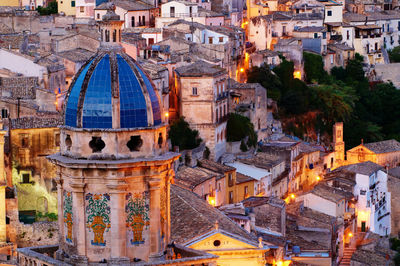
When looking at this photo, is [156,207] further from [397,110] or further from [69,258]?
[397,110]

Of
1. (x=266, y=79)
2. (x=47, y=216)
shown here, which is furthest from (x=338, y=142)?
(x=47, y=216)

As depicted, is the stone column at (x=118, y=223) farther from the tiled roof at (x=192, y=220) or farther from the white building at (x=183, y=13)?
the white building at (x=183, y=13)

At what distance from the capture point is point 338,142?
69062 mm

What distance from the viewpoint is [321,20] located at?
270ft

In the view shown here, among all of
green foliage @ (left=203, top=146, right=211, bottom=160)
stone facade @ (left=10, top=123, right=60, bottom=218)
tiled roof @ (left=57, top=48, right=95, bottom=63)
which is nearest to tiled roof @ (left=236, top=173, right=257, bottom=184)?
green foliage @ (left=203, top=146, right=211, bottom=160)

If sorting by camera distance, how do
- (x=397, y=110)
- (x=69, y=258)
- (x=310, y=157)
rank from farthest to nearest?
(x=397, y=110) < (x=310, y=157) < (x=69, y=258)

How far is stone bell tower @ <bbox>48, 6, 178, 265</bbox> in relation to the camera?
604 inches

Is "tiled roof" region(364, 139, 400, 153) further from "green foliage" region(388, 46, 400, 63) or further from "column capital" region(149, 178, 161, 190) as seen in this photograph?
"column capital" region(149, 178, 161, 190)

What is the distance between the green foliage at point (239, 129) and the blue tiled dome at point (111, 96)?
131ft

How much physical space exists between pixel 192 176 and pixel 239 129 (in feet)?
35.2

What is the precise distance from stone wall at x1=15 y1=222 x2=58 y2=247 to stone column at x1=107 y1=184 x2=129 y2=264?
2258 cm

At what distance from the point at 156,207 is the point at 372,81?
69.6m

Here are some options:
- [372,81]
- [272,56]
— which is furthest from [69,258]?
[372,81]

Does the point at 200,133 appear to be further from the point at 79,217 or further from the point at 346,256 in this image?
the point at 79,217
